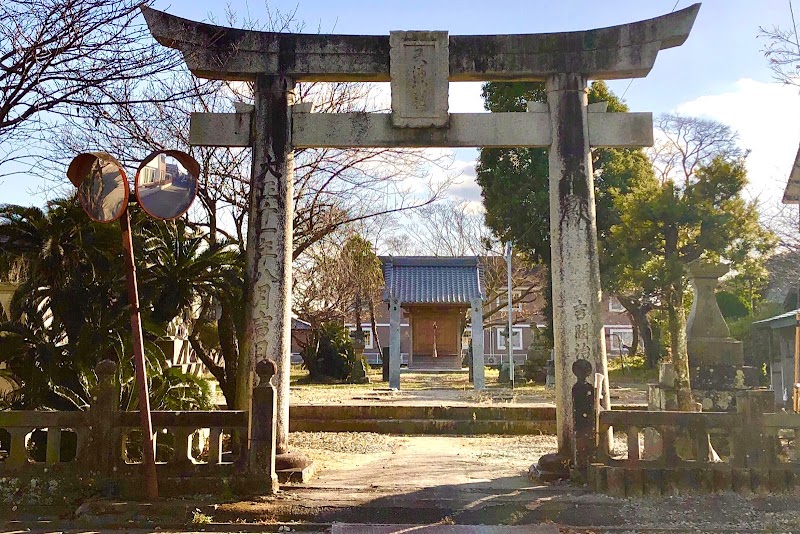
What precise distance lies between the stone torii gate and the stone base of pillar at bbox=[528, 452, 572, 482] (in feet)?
1.11

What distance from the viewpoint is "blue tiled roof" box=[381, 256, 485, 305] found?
20203mm

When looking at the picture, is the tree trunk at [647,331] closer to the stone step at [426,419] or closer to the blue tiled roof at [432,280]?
the blue tiled roof at [432,280]

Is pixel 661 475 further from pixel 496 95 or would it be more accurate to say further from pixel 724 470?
pixel 496 95

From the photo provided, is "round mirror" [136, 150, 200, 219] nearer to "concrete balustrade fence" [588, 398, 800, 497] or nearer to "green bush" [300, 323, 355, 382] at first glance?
"concrete balustrade fence" [588, 398, 800, 497]

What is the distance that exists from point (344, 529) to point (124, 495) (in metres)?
2.34

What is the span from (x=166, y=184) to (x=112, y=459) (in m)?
2.83

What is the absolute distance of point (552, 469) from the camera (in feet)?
24.8

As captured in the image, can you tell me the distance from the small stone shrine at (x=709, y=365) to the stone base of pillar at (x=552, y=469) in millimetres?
3000

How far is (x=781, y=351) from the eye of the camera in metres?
16.4

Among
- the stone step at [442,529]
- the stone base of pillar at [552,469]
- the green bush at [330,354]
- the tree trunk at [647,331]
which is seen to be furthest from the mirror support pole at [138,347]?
the tree trunk at [647,331]

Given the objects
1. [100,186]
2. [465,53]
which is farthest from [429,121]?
[100,186]

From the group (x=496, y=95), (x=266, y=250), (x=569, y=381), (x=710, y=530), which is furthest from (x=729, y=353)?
(x=496, y=95)

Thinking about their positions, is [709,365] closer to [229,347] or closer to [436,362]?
[229,347]

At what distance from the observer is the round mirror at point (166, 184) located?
6160 millimetres
